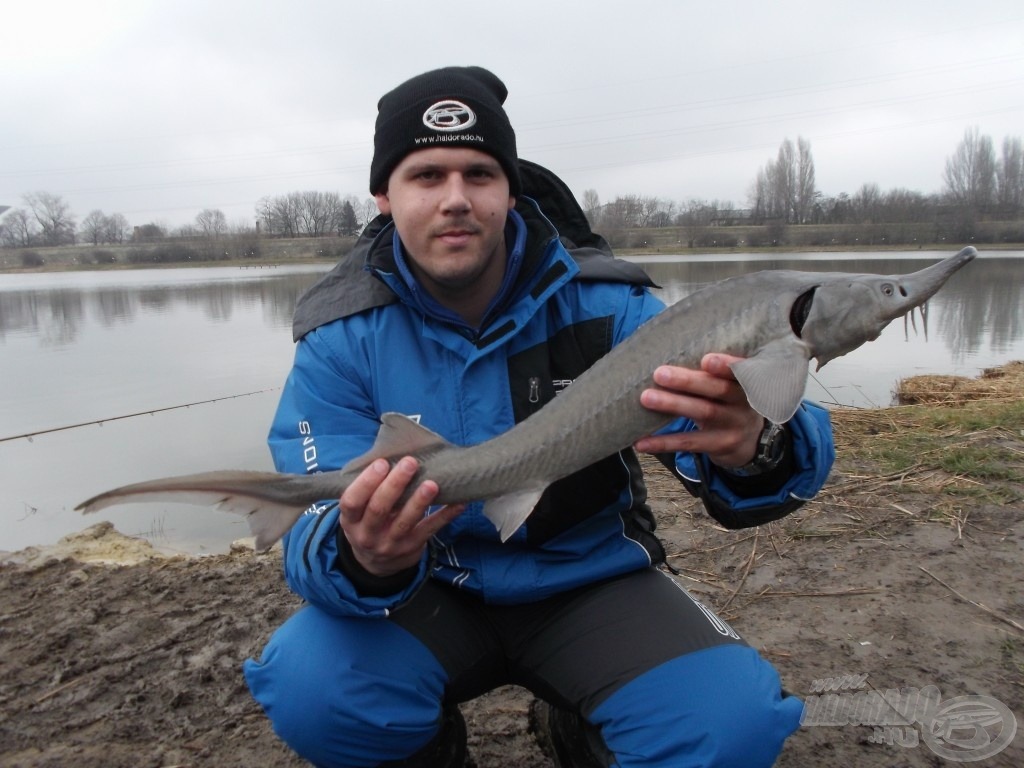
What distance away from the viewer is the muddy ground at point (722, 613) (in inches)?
98.3

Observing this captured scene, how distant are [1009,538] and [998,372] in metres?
7.22

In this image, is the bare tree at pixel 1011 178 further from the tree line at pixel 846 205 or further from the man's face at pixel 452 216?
the man's face at pixel 452 216

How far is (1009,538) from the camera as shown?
3.77 m

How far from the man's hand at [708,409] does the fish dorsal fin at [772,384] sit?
6 centimetres

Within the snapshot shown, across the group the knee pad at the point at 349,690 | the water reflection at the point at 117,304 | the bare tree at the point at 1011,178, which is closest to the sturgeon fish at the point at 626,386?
the knee pad at the point at 349,690

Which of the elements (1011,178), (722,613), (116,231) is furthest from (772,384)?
(116,231)

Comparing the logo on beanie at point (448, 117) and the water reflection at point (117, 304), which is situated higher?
the logo on beanie at point (448, 117)

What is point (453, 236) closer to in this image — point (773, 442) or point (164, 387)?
point (773, 442)

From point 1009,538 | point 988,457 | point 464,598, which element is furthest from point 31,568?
point 988,457

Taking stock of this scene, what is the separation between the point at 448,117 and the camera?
8.24 ft

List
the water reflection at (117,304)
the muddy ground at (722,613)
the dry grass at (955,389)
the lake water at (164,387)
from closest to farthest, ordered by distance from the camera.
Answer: the muddy ground at (722,613) < the lake water at (164,387) < the dry grass at (955,389) < the water reflection at (117,304)

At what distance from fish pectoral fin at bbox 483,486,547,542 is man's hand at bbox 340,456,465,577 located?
0.18 metres

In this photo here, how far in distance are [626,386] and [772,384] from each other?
15.7 inches

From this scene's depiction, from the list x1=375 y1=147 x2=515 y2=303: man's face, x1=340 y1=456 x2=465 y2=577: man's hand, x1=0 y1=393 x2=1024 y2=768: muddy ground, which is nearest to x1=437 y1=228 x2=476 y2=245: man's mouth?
x1=375 y1=147 x2=515 y2=303: man's face
